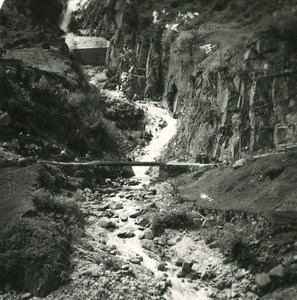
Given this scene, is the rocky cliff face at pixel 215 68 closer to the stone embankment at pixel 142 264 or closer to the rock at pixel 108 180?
the rock at pixel 108 180

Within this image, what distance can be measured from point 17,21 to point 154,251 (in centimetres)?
4094

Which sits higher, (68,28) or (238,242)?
(68,28)

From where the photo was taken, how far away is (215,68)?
102 ft

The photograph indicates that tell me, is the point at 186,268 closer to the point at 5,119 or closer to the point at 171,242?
the point at 171,242

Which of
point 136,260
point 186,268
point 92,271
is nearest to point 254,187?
point 186,268

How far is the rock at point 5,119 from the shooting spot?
81.8 feet

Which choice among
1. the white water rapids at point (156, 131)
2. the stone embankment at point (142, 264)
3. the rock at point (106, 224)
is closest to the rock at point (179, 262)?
the stone embankment at point (142, 264)

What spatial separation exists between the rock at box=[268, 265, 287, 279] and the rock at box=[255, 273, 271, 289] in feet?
0.52

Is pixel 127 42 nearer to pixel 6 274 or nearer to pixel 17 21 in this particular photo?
pixel 17 21

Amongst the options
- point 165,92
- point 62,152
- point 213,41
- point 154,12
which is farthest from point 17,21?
point 62,152

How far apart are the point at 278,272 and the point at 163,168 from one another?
14.6 m

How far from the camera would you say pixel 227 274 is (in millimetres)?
15586

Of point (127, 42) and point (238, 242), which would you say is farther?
point (127, 42)

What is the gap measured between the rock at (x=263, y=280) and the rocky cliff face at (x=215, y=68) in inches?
396
